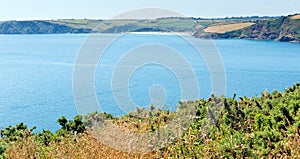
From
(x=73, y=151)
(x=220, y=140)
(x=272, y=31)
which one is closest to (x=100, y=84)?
(x=73, y=151)

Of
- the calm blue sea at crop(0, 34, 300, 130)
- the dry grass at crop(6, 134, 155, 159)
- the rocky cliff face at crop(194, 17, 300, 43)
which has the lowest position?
the rocky cliff face at crop(194, 17, 300, 43)

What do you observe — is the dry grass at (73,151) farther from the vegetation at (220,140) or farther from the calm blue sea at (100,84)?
the calm blue sea at (100,84)

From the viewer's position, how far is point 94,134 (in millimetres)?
7398

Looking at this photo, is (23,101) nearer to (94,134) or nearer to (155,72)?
(155,72)

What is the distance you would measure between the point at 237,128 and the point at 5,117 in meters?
31.2

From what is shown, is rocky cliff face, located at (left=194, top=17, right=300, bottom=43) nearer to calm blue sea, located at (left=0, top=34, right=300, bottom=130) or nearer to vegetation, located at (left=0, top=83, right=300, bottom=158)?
calm blue sea, located at (left=0, top=34, right=300, bottom=130)

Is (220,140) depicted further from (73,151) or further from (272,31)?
(272,31)

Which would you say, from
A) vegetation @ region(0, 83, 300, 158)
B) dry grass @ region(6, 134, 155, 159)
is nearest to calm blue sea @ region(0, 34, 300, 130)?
vegetation @ region(0, 83, 300, 158)

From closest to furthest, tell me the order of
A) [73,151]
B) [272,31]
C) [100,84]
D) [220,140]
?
[73,151] → [220,140] → [100,84] → [272,31]

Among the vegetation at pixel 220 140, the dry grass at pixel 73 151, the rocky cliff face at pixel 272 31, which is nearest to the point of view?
the vegetation at pixel 220 140

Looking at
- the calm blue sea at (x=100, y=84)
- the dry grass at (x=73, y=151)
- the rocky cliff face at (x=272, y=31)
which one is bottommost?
the rocky cliff face at (x=272, y=31)

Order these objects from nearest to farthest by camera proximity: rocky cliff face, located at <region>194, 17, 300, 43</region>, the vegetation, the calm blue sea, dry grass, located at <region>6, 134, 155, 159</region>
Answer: the vegetation < dry grass, located at <region>6, 134, 155, 159</region> < the calm blue sea < rocky cliff face, located at <region>194, 17, 300, 43</region>

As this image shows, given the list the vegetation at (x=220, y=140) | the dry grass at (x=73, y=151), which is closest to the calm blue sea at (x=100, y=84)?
the vegetation at (x=220, y=140)

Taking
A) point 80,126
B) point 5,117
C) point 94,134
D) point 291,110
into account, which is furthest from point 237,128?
point 5,117
